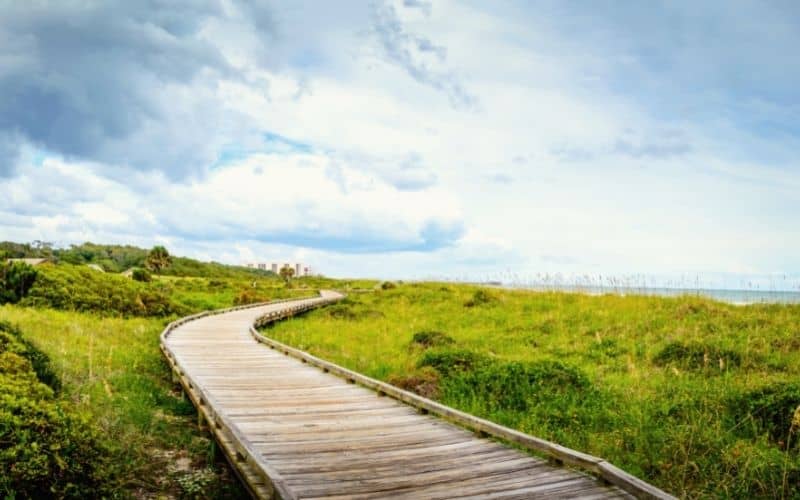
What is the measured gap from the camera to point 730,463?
6.71 meters

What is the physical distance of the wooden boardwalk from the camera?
17.4ft

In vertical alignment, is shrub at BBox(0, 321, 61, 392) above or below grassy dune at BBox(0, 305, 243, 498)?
above

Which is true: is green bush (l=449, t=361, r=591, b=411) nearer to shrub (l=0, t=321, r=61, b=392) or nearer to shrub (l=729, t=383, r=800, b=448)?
shrub (l=729, t=383, r=800, b=448)

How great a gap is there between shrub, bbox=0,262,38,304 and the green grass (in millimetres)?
9589

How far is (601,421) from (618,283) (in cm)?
1687

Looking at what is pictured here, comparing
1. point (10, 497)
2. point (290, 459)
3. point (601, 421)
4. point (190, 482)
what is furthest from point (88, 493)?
point (601, 421)

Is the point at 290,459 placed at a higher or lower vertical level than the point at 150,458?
higher

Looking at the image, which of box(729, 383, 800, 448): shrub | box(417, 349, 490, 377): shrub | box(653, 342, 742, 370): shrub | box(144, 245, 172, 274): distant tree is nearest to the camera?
box(729, 383, 800, 448): shrub

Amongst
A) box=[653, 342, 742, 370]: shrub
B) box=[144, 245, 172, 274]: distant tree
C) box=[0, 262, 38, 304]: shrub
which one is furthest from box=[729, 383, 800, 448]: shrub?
box=[144, 245, 172, 274]: distant tree

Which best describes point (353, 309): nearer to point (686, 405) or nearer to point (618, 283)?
point (618, 283)

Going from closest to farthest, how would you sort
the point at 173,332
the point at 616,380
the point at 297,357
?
the point at 616,380, the point at 297,357, the point at 173,332

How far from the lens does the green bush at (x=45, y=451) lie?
5288 millimetres

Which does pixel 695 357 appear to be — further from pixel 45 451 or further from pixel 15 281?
pixel 15 281

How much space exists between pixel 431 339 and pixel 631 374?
6168 mm
